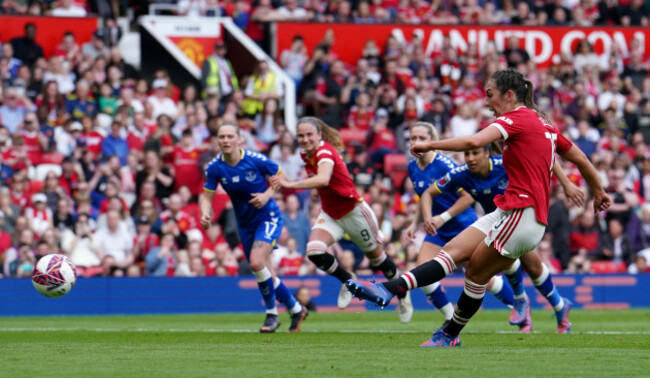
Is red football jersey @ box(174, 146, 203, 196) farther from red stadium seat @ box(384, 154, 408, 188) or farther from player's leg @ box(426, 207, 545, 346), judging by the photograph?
player's leg @ box(426, 207, 545, 346)

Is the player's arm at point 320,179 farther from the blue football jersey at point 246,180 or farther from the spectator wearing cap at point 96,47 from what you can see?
the spectator wearing cap at point 96,47

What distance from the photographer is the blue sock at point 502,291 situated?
44.3 ft

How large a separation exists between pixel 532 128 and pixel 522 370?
234 centimetres

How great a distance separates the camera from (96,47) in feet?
74.8

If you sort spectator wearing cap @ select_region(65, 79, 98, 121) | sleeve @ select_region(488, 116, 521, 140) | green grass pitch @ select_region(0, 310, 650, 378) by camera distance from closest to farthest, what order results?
green grass pitch @ select_region(0, 310, 650, 378) < sleeve @ select_region(488, 116, 521, 140) < spectator wearing cap @ select_region(65, 79, 98, 121)

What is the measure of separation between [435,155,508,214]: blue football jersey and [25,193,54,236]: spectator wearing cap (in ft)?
29.1

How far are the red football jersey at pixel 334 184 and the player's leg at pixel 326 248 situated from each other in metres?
0.13

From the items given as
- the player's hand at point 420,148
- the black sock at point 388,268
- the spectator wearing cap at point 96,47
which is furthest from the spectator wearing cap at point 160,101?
the player's hand at point 420,148

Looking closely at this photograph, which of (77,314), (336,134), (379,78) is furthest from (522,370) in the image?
(379,78)

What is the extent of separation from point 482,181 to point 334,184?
1863 mm

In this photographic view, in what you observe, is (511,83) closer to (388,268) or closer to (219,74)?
(388,268)

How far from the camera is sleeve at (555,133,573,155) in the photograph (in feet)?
32.5

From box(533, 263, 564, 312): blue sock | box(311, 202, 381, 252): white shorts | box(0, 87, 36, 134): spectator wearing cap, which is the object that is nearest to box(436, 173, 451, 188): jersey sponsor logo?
box(311, 202, 381, 252): white shorts

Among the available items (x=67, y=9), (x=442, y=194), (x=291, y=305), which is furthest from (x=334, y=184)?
(x=67, y=9)
